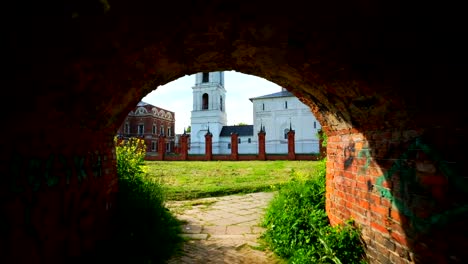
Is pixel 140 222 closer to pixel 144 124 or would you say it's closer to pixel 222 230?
pixel 222 230

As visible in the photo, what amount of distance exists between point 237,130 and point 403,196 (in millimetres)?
47374

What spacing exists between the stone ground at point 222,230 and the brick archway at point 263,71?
1.36 meters

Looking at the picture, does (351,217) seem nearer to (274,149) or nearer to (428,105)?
(428,105)

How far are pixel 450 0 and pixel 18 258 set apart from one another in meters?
3.40

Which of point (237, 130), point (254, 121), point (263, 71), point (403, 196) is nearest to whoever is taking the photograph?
point (403, 196)

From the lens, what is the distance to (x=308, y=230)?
4.04 metres

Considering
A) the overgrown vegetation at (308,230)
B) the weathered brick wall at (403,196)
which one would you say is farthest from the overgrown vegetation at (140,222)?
the weathered brick wall at (403,196)

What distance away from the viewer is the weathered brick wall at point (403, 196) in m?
2.15

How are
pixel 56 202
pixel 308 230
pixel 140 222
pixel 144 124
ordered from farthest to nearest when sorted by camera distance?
1. pixel 144 124
2. pixel 140 222
3. pixel 308 230
4. pixel 56 202

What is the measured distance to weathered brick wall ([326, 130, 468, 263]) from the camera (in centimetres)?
215

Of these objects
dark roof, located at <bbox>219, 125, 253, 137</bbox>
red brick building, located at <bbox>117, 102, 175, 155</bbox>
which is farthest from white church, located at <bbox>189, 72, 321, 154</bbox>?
red brick building, located at <bbox>117, 102, 175, 155</bbox>

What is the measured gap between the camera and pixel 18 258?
2307 mm

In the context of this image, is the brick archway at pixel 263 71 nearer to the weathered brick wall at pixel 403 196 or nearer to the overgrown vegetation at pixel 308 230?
the weathered brick wall at pixel 403 196

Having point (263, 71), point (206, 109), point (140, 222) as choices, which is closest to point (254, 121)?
point (206, 109)
